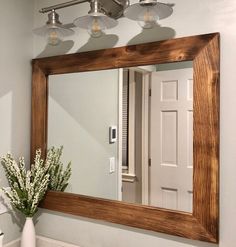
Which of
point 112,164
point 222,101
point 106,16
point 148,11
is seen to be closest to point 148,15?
point 148,11

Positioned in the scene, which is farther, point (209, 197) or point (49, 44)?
point (49, 44)

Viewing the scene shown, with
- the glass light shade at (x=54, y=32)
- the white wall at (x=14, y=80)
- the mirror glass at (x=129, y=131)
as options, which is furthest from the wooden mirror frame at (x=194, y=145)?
the white wall at (x=14, y=80)

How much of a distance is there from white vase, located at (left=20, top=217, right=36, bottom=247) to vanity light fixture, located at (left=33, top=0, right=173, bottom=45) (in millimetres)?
887

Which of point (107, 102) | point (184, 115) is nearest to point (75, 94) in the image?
point (107, 102)

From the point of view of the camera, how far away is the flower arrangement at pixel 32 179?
134 cm

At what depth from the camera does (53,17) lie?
1.30 meters

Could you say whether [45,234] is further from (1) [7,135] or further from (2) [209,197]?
(2) [209,197]

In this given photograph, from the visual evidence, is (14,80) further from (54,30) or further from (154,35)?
(154,35)

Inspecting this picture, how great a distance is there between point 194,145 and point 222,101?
20 centimetres

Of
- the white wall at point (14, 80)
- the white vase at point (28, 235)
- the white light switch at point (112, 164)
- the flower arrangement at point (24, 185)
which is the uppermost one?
the white wall at point (14, 80)

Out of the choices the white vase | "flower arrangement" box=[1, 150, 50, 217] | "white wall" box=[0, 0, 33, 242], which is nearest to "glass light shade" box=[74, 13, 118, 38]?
"white wall" box=[0, 0, 33, 242]

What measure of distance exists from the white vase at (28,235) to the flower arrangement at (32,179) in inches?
1.5

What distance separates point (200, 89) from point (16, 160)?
0.97 metres

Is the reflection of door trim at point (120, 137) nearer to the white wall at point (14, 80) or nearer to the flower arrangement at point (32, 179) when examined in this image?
the flower arrangement at point (32, 179)
